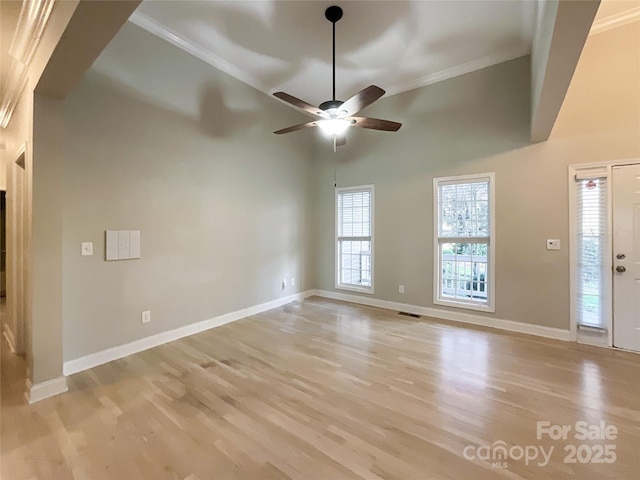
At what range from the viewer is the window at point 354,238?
A: 510 centimetres

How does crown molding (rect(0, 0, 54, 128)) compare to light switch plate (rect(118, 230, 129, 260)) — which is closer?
crown molding (rect(0, 0, 54, 128))

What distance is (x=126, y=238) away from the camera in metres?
3.02

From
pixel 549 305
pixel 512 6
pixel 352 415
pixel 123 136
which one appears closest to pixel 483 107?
pixel 512 6

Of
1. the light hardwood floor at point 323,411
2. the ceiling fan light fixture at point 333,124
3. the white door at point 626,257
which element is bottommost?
the light hardwood floor at point 323,411

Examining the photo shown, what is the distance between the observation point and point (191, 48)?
3.57 metres

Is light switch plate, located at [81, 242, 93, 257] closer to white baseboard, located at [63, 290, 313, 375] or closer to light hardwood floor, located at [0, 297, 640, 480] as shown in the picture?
white baseboard, located at [63, 290, 313, 375]

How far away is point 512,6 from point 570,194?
215 cm

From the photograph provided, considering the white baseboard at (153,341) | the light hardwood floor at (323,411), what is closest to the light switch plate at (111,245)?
the white baseboard at (153,341)

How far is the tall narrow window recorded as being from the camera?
3.27 metres

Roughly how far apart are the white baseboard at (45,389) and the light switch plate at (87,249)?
1.08m

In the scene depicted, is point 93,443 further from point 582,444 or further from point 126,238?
point 582,444

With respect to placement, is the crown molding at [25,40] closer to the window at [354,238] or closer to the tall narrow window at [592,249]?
the window at [354,238]

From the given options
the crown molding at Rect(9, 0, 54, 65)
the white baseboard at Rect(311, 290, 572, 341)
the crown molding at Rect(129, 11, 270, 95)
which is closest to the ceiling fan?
the crown molding at Rect(129, 11, 270, 95)

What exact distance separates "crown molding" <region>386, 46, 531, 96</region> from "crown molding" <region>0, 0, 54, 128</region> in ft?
13.6
